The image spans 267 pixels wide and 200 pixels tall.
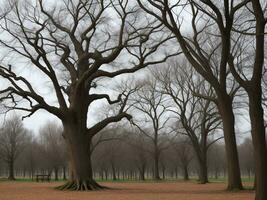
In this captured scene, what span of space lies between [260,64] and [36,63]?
17527 millimetres

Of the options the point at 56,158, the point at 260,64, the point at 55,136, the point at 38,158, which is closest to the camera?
the point at 260,64

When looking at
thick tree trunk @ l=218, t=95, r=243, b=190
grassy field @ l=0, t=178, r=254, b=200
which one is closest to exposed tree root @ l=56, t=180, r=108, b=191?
grassy field @ l=0, t=178, r=254, b=200

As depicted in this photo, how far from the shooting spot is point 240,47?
27781mm

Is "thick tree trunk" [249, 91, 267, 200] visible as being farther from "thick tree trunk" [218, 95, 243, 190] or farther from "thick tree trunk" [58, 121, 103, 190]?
"thick tree trunk" [58, 121, 103, 190]

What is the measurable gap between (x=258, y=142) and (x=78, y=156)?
17.1 m

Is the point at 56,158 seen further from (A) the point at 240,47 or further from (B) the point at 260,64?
(B) the point at 260,64

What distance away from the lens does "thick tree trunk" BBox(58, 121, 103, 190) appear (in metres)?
27.7

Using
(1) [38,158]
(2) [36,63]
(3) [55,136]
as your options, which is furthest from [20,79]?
(3) [55,136]

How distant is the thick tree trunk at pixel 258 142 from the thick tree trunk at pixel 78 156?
16255 millimetres

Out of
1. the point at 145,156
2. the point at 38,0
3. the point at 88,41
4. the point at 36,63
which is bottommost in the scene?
the point at 145,156

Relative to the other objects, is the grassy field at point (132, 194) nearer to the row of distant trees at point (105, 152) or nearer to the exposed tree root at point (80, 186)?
the exposed tree root at point (80, 186)

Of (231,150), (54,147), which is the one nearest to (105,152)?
(54,147)

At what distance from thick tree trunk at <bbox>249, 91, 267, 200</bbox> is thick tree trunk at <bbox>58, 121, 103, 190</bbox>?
16.3m

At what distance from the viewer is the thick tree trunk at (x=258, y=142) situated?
Answer: 12.6 metres
